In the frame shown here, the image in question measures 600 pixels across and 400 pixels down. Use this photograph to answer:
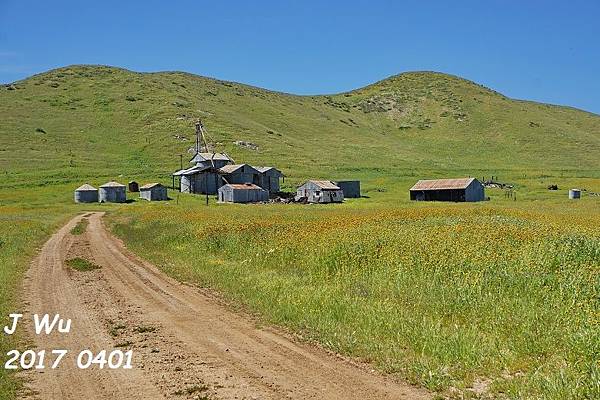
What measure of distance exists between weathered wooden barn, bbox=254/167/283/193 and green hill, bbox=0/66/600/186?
14832mm

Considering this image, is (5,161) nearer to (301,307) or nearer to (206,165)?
(206,165)

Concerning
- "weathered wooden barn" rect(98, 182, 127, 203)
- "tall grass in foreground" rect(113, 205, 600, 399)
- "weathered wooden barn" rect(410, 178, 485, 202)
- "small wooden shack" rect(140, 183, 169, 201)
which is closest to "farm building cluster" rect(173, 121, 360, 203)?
"small wooden shack" rect(140, 183, 169, 201)

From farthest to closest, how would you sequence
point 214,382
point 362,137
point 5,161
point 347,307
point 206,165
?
point 362,137, point 5,161, point 206,165, point 347,307, point 214,382

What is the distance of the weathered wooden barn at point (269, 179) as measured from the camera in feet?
299

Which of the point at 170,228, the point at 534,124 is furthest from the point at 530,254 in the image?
the point at 534,124

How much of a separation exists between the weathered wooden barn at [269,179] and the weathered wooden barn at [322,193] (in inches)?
388

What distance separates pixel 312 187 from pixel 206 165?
76.8 feet

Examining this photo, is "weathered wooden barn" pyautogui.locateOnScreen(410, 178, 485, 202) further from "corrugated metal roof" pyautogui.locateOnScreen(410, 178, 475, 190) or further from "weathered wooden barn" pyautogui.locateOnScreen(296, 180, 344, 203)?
"weathered wooden barn" pyautogui.locateOnScreen(296, 180, 344, 203)

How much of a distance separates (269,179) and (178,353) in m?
82.6

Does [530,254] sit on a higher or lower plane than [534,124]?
lower

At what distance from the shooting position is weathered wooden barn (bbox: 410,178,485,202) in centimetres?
7881

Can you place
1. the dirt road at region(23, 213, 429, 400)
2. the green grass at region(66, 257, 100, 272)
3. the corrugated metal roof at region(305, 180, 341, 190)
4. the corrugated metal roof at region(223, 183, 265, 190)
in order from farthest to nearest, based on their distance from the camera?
the corrugated metal roof at region(223, 183, 265, 190), the corrugated metal roof at region(305, 180, 341, 190), the green grass at region(66, 257, 100, 272), the dirt road at region(23, 213, 429, 400)

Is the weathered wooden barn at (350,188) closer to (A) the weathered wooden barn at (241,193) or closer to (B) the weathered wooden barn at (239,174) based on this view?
(A) the weathered wooden barn at (241,193)

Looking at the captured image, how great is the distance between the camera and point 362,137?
168875 millimetres
